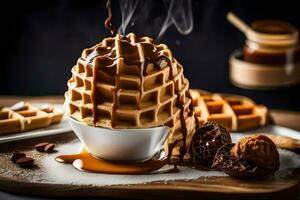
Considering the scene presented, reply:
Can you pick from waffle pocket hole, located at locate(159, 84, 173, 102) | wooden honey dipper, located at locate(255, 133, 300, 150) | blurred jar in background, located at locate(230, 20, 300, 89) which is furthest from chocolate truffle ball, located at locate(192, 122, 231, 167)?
blurred jar in background, located at locate(230, 20, 300, 89)

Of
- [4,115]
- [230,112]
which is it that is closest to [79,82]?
[4,115]

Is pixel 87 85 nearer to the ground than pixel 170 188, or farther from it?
farther from it

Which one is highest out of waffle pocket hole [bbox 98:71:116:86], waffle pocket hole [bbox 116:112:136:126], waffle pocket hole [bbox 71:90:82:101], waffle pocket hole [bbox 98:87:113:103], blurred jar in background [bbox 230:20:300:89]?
waffle pocket hole [bbox 98:71:116:86]

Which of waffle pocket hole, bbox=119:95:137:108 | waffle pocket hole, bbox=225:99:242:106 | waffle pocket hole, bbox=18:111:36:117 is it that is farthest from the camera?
waffle pocket hole, bbox=225:99:242:106

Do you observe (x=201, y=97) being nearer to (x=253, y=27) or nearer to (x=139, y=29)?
(x=139, y=29)

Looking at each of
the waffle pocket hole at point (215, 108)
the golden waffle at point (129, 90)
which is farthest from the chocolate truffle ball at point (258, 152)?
the waffle pocket hole at point (215, 108)

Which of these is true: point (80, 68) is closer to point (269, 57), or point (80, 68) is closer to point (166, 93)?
point (166, 93)

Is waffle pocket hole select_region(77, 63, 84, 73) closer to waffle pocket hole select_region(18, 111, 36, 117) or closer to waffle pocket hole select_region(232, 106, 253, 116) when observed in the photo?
waffle pocket hole select_region(18, 111, 36, 117)
